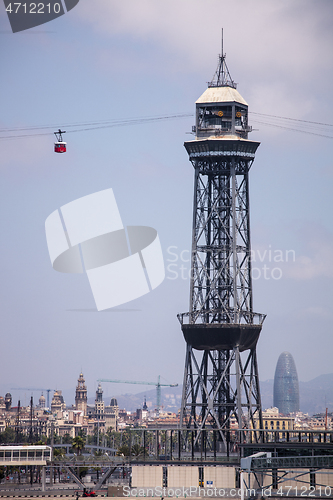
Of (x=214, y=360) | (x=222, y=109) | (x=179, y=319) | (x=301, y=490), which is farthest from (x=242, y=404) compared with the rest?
(x=222, y=109)

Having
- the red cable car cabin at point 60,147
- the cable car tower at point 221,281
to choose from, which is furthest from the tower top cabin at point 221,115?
the red cable car cabin at point 60,147

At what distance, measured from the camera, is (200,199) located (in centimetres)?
15688

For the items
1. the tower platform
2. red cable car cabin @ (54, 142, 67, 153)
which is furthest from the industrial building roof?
red cable car cabin @ (54, 142, 67, 153)

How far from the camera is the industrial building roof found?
160 meters

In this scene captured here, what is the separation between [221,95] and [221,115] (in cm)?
466

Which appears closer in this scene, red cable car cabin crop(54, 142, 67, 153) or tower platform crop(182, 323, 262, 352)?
red cable car cabin crop(54, 142, 67, 153)

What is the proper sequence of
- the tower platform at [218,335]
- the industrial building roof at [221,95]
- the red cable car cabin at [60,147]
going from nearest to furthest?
the red cable car cabin at [60,147], the tower platform at [218,335], the industrial building roof at [221,95]

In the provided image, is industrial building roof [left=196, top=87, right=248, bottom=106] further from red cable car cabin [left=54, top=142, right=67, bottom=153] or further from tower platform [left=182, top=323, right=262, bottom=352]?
red cable car cabin [left=54, top=142, right=67, bottom=153]

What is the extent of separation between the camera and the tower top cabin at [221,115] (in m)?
158

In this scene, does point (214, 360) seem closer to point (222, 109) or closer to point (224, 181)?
point (224, 181)

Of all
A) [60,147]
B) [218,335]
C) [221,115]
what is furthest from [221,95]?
[60,147]

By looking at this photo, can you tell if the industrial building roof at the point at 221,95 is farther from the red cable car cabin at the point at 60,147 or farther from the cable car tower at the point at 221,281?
the red cable car cabin at the point at 60,147

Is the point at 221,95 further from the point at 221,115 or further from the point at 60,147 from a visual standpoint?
the point at 60,147

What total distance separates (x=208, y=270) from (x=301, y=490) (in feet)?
177
